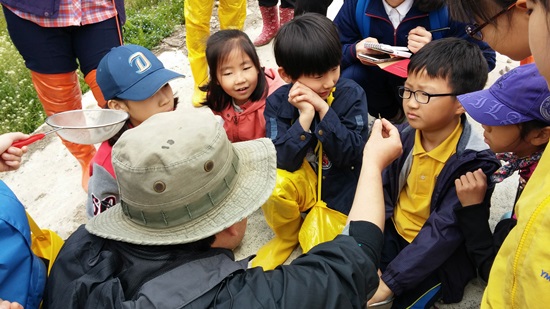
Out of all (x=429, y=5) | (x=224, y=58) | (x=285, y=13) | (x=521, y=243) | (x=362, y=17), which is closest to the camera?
(x=521, y=243)

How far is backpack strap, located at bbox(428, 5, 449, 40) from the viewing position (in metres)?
2.97

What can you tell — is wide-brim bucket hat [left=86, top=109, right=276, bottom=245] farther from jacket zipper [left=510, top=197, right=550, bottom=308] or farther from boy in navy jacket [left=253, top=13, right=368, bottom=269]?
boy in navy jacket [left=253, top=13, right=368, bottom=269]

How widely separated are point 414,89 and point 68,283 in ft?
5.73

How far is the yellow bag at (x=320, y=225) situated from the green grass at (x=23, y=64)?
347cm

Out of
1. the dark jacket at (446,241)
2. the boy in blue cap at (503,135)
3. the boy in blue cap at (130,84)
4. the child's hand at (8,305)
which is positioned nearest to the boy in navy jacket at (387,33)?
the dark jacket at (446,241)

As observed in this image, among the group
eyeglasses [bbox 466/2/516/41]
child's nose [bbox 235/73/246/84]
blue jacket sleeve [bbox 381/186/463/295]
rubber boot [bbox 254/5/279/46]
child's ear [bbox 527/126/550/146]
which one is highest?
eyeglasses [bbox 466/2/516/41]

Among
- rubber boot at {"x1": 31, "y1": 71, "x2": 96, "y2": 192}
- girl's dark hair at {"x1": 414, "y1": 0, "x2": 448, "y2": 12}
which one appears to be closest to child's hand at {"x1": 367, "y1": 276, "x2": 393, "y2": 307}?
girl's dark hair at {"x1": 414, "y1": 0, "x2": 448, "y2": 12}

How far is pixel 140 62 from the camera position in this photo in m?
2.55

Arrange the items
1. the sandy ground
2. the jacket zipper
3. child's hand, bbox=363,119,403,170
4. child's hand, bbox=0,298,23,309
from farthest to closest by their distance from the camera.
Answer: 1. the sandy ground
2. child's hand, bbox=363,119,403,170
3. child's hand, bbox=0,298,23,309
4. the jacket zipper

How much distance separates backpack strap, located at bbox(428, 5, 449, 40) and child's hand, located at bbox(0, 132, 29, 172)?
255cm

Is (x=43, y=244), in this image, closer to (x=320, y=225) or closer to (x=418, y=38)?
(x=320, y=225)

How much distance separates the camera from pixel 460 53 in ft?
7.21

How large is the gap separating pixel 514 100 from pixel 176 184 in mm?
1333

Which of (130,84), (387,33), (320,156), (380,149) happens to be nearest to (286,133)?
(320,156)
